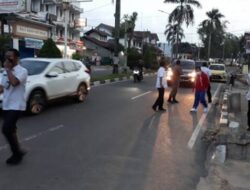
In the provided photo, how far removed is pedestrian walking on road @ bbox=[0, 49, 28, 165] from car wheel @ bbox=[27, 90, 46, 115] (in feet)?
18.5

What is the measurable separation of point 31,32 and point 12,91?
3666cm

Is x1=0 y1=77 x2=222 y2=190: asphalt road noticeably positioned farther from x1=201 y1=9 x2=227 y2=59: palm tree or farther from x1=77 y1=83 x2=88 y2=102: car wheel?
x1=201 y1=9 x2=227 y2=59: palm tree

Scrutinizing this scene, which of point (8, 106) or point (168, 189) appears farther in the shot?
point (8, 106)

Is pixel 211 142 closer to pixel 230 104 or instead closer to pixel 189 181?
pixel 189 181

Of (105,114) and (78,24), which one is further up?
(78,24)

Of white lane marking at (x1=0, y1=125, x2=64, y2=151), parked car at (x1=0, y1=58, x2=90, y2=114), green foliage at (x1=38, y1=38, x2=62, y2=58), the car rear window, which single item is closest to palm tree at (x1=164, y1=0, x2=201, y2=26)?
the car rear window

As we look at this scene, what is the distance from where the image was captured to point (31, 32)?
140 feet

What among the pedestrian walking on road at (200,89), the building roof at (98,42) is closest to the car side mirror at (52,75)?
the pedestrian walking on road at (200,89)

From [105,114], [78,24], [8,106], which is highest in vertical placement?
[78,24]

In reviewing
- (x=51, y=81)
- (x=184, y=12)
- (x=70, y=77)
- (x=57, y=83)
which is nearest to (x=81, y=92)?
(x=70, y=77)

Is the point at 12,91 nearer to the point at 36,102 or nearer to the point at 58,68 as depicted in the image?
the point at 36,102

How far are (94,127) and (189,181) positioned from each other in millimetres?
4785

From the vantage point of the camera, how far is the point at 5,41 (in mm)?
27078

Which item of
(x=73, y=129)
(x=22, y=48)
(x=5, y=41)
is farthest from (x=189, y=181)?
(x=22, y=48)
